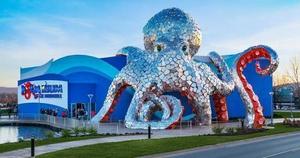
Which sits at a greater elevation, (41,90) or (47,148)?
(41,90)

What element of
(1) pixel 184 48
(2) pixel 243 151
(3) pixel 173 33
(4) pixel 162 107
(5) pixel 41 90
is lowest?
(2) pixel 243 151

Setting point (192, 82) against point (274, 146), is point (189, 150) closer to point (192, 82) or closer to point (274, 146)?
point (274, 146)

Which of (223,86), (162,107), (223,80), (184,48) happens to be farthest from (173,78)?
(223,80)

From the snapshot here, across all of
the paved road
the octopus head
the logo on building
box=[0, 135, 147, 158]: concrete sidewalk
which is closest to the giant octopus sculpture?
the octopus head

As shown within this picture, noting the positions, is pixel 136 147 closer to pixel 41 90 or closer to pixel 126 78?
pixel 126 78

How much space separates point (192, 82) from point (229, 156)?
50.1 feet

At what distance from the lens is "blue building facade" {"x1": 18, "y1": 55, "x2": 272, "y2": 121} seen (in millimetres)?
43062

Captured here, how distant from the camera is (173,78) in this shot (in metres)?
31.9

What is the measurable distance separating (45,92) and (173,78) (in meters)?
18.7

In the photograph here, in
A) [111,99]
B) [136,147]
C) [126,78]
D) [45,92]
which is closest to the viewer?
[136,147]

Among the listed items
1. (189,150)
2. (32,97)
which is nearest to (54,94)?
(32,97)

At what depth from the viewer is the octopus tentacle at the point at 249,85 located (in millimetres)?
32531

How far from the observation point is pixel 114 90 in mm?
34562

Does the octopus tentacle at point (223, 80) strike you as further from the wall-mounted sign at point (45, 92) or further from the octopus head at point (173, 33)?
the wall-mounted sign at point (45, 92)
